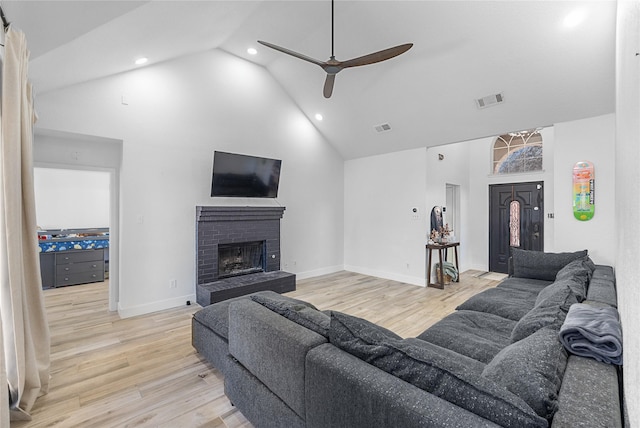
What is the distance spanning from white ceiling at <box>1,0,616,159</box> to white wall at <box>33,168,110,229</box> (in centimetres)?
340

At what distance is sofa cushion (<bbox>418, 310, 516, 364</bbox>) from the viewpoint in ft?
6.29

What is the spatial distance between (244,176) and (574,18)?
4.36 meters

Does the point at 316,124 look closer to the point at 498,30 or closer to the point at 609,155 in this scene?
the point at 498,30

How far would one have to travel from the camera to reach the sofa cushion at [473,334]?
1.92 meters

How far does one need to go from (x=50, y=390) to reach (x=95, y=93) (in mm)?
3213

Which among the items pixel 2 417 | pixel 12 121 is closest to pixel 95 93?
pixel 12 121

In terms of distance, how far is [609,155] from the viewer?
12.2ft

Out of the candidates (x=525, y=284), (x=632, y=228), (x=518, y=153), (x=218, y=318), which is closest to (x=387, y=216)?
(x=525, y=284)

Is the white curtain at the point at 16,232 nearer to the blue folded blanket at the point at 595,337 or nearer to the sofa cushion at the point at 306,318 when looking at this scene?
the sofa cushion at the point at 306,318

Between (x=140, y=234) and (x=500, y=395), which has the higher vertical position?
(x=140, y=234)

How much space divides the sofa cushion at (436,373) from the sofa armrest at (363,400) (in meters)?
0.03

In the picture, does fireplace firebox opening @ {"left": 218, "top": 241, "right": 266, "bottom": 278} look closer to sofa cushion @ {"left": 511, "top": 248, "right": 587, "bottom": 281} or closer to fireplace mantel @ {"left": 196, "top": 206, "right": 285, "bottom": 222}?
fireplace mantel @ {"left": 196, "top": 206, "right": 285, "bottom": 222}

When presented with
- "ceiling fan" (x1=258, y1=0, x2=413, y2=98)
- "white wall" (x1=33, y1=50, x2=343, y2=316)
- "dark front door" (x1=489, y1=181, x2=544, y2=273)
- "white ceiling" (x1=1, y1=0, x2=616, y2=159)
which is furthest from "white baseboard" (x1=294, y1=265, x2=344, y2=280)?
"ceiling fan" (x1=258, y1=0, x2=413, y2=98)

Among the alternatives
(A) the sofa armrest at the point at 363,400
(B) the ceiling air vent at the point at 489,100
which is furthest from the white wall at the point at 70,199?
(B) the ceiling air vent at the point at 489,100
